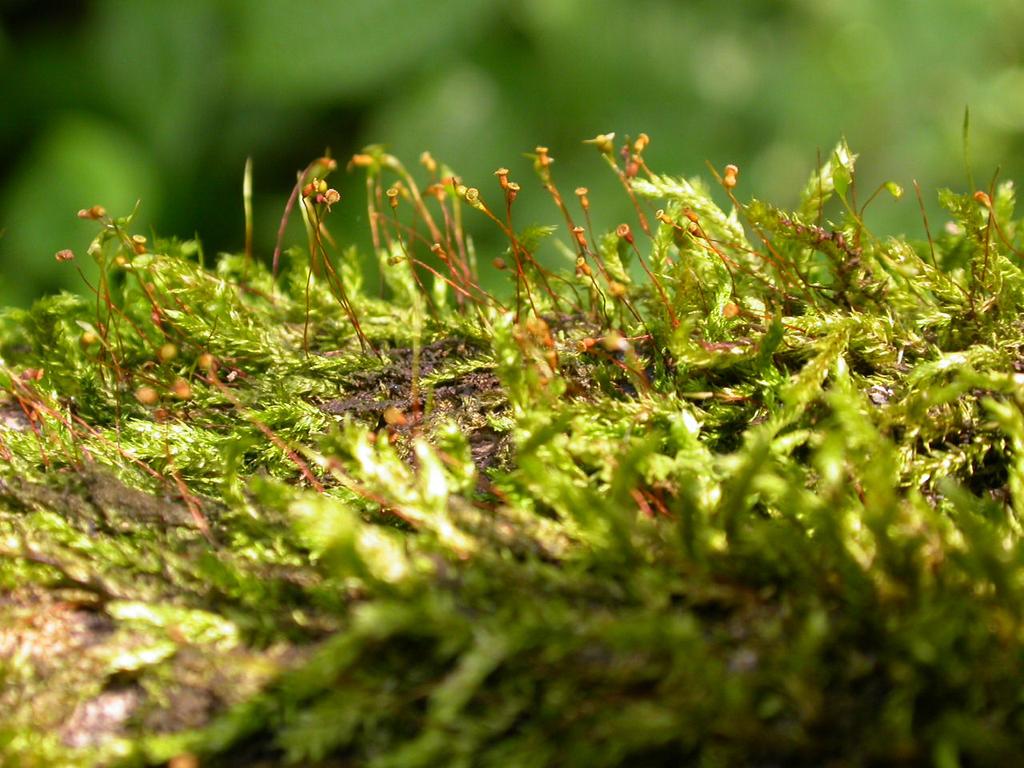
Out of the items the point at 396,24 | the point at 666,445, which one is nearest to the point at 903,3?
the point at 396,24

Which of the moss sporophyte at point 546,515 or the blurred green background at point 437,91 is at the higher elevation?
the blurred green background at point 437,91

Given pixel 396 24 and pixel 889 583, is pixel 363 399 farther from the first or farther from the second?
pixel 396 24

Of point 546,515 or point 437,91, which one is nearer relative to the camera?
point 546,515

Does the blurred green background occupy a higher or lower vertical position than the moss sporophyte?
higher

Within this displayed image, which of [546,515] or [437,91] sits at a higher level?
[437,91]
